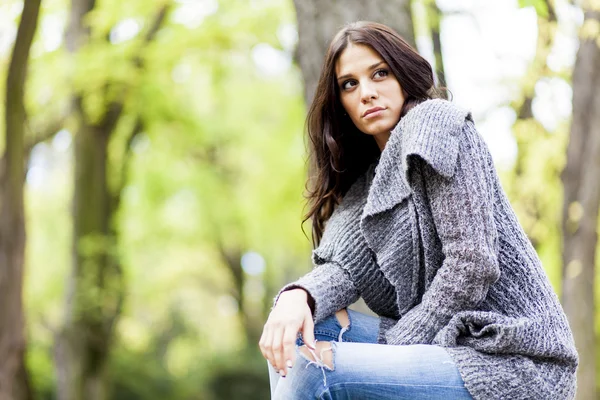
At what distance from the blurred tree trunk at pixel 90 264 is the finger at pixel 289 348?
7.52 meters

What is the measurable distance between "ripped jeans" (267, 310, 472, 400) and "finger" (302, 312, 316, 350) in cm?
4

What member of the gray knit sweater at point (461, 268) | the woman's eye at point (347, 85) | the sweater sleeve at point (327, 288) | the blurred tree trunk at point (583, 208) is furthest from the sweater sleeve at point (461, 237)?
the blurred tree trunk at point (583, 208)

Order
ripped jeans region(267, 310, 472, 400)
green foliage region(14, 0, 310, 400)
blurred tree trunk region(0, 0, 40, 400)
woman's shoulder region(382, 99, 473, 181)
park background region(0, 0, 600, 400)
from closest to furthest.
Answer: ripped jeans region(267, 310, 472, 400)
woman's shoulder region(382, 99, 473, 181)
blurred tree trunk region(0, 0, 40, 400)
park background region(0, 0, 600, 400)
green foliage region(14, 0, 310, 400)

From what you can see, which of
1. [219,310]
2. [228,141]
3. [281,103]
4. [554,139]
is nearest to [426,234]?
[554,139]

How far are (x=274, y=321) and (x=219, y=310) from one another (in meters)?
22.9

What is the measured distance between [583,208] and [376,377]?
4.94 metres

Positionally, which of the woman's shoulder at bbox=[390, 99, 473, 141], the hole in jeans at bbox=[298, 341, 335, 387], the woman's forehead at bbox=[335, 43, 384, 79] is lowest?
the hole in jeans at bbox=[298, 341, 335, 387]

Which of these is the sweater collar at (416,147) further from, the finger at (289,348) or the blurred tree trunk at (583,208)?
the blurred tree trunk at (583,208)

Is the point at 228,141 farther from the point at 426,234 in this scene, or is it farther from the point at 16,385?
the point at 426,234

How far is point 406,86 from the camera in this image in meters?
2.58

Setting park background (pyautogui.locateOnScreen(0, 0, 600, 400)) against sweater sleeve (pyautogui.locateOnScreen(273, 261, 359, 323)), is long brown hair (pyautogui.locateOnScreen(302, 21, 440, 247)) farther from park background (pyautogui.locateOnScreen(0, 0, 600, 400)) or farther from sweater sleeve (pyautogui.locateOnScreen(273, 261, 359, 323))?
park background (pyautogui.locateOnScreen(0, 0, 600, 400))

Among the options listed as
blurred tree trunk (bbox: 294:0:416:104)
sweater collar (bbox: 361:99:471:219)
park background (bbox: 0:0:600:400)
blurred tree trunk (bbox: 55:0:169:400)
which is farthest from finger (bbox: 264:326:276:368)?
blurred tree trunk (bbox: 55:0:169:400)

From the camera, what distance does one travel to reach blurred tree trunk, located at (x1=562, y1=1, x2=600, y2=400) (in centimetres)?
638

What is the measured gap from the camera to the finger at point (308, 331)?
2.10m
